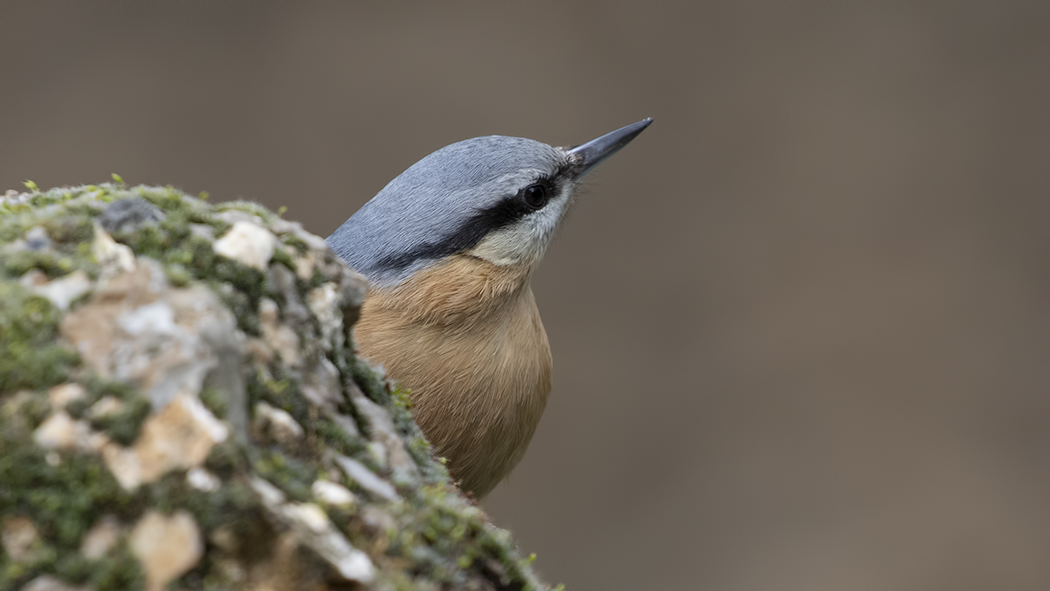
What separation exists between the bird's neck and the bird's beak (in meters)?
0.49

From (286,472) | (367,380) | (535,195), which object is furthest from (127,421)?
(535,195)

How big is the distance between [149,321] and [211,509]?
168 mm

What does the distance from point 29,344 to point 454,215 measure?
1.10m

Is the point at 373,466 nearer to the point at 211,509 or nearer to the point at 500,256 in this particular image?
the point at 211,509

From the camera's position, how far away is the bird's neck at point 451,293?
1668 millimetres

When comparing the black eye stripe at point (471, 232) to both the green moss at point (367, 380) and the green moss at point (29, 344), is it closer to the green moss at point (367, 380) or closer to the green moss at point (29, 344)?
the green moss at point (367, 380)

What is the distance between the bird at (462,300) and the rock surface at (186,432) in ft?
2.27

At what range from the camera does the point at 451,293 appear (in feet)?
5.55

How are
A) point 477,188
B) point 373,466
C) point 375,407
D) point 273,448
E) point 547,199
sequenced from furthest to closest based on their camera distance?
point 547,199 < point 477,188 < point 375,407 < point 373,466 < point 273,448

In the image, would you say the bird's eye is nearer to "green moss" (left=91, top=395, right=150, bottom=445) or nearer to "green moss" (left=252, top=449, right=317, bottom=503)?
"green moss" (left=252, top=449, right=317, bottom=503)

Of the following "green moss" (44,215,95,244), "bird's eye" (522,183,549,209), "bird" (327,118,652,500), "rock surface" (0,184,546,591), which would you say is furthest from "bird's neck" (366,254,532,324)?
"green moss" (44,215,95,244)

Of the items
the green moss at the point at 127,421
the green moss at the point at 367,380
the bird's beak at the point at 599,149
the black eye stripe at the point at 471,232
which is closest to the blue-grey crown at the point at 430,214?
the black eye stripe at the point at 471,232

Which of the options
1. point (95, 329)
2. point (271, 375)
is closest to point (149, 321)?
point (95, 329)

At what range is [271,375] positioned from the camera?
2.67 feet
